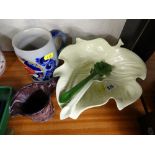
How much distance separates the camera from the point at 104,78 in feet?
1.46

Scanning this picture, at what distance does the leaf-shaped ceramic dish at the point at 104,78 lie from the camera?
0.40 metres

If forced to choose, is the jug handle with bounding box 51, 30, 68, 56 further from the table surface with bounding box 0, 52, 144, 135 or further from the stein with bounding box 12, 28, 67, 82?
the table surface with bounding box 0, 52, 144, 135

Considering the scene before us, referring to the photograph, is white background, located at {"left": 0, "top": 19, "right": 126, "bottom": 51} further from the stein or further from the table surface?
the table surface

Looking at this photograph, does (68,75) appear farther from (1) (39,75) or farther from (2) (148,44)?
(2) (148,44)

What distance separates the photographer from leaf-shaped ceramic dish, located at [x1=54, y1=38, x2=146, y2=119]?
401 millimetres

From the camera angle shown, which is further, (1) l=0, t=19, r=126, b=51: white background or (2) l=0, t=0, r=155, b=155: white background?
(1) l=0, t=19, r=126, b=51: white background

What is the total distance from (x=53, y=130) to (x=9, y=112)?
10 cm

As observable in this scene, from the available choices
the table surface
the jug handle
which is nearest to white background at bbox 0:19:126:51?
the jug handle

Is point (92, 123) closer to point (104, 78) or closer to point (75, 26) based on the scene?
point (104, 78)

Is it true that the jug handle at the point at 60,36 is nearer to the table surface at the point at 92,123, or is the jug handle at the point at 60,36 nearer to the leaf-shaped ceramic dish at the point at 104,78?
the leaf-shaped ceramic dish at the point at 104,78

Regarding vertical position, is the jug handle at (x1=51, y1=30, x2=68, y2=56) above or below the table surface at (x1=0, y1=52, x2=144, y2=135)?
above

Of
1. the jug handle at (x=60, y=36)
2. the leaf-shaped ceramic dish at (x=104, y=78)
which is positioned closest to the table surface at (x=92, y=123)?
the leaf-shaped ceramic dish at (x=104, y=78)
